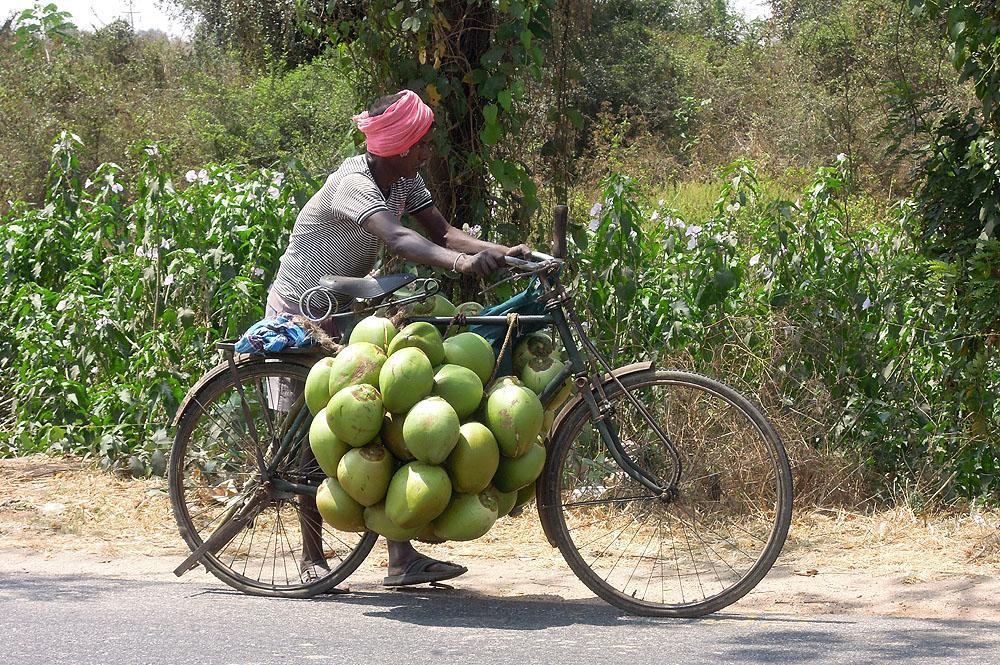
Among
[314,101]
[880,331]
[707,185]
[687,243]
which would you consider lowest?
[880,331]

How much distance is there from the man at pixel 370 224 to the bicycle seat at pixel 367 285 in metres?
0.11

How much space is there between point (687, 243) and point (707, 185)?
10.3 meters

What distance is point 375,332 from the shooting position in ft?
14.4

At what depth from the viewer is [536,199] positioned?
651cm

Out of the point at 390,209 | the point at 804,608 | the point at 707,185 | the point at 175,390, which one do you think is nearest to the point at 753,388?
the point at 804,608

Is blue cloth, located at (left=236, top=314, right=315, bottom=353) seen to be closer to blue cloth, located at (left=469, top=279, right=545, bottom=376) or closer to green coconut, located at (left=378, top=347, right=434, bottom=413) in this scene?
green coconut, located at (left=378, top=347, right=434, bottom=413)

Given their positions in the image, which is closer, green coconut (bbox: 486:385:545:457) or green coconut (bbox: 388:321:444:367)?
green coconut (bbox: 486:385:545:457)

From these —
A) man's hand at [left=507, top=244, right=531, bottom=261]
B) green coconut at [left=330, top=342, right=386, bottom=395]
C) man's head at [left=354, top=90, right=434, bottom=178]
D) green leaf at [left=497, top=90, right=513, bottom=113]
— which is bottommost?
green coconut at [left=330, top=342, right=386, bottom=395]

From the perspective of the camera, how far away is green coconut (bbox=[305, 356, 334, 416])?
438 centimetres

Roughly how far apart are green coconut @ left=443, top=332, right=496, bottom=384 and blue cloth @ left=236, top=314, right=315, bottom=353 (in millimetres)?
578

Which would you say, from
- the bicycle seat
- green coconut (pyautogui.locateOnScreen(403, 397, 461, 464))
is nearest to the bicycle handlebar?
the bicycle seat

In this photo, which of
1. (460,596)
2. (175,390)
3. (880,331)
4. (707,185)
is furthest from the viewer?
(707,185)

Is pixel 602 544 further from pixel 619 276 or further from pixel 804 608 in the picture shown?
pixel 619 276

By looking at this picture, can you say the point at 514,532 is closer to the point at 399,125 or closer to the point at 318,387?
the point at 318,387
